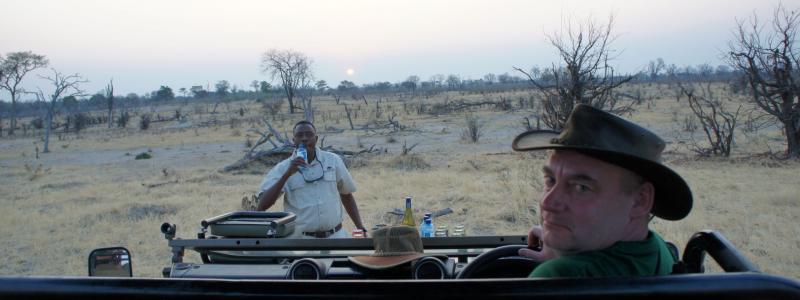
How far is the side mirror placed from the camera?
3.02 m

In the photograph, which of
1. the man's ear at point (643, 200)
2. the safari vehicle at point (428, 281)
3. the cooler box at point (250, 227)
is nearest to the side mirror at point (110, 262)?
the safari vehicle at point (428, 281)

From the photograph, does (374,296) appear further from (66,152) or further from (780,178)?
(66,152)

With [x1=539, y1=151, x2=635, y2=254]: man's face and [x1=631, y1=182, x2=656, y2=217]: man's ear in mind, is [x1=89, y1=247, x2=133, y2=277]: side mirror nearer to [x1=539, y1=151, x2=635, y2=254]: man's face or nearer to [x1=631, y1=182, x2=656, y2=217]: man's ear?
[x1=539, y1=151, x2=635, y2=254]: man's face

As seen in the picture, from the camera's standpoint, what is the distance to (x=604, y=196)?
1.90 meters

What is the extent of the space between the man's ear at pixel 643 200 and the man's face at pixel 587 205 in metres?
A: 0.02

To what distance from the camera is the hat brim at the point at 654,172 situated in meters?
1.87

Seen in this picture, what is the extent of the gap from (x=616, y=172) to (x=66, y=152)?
88.8ft

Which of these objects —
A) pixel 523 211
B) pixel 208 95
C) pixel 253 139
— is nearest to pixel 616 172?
pixel 523 211

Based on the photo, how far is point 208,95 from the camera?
82.0 meters

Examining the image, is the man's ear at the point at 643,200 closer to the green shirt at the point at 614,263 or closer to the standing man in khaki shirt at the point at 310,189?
the green shirt at the point at 614,263

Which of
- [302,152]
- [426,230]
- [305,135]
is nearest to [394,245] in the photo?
[426,230]

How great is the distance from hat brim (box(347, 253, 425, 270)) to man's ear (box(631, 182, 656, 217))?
0.95m

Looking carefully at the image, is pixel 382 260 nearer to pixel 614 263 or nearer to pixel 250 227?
pixel 250 227

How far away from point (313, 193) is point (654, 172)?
3.79 m
